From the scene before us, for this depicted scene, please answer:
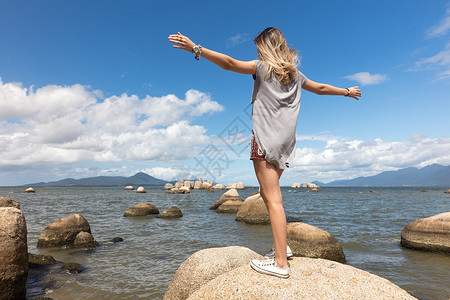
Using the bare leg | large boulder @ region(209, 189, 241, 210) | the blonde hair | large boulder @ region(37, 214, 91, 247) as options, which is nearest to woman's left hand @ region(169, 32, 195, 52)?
the blonde hair

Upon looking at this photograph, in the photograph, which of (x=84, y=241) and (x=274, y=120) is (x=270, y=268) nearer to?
(x=274, y=120)

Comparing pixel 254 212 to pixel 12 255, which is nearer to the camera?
pixel 12 255

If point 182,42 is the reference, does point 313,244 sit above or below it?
below

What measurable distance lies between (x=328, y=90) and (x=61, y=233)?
11.9 metres

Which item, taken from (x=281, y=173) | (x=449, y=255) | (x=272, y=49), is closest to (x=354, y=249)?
(x=449, y=255)

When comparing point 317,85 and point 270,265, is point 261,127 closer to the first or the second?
point 317,85

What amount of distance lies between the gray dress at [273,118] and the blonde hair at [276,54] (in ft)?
0.23

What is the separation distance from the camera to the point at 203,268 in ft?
15.6

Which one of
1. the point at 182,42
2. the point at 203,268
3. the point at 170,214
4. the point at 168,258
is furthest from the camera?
the point at 170,214

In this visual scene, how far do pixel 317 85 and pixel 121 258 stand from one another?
349 inches

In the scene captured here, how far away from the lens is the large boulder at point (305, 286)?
274cm

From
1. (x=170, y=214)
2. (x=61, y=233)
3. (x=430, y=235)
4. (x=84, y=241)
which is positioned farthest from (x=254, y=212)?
(x=61, y=233)

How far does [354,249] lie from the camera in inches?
399

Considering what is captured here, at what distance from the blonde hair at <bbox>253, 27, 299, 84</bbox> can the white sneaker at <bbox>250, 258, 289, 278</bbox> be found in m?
2.06
